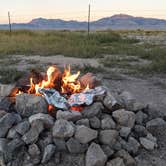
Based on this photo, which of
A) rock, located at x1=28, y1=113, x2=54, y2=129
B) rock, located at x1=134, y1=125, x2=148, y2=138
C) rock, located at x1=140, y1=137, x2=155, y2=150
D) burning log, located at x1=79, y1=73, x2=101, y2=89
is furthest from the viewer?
burning log, located at x1=79, y1=73, x2=101, y2=89

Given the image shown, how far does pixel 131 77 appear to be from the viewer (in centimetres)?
1124

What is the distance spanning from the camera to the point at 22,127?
5.23 m

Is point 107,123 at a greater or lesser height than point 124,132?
greater

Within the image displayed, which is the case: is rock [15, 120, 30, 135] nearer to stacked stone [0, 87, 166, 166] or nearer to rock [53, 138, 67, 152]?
stacked stone [0, 87, 166, 166]

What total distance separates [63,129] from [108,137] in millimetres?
658

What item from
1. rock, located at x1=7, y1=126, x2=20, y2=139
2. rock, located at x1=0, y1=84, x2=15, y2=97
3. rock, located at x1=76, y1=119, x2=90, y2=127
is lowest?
rock, located at x1=7, y1=126, x2=20, y2=139

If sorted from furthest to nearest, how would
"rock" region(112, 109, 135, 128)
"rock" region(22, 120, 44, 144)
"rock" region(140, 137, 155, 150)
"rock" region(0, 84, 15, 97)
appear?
"rock" region(0, 84, 15, 97) → "rock" region(112, 109, 135, 128) → "rock" region(140, 137, 155, 150) → "rock" region(22, 120, 44, 144)

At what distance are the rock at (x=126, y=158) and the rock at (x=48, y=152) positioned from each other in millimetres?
902

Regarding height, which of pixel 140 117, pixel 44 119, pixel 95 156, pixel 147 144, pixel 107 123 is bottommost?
pixel 147 144

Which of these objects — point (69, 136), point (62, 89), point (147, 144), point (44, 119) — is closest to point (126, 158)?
point (147, 144)

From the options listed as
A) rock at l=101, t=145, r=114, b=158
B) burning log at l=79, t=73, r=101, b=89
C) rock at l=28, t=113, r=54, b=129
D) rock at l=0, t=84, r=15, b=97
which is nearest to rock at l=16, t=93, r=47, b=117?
rock at l=28, t=113, r=54, b=129

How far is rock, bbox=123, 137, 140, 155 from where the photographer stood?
5281mm

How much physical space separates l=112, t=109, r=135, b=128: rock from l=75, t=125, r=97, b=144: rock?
2.11ft

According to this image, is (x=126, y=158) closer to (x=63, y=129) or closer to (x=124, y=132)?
(x=124, y=132)
